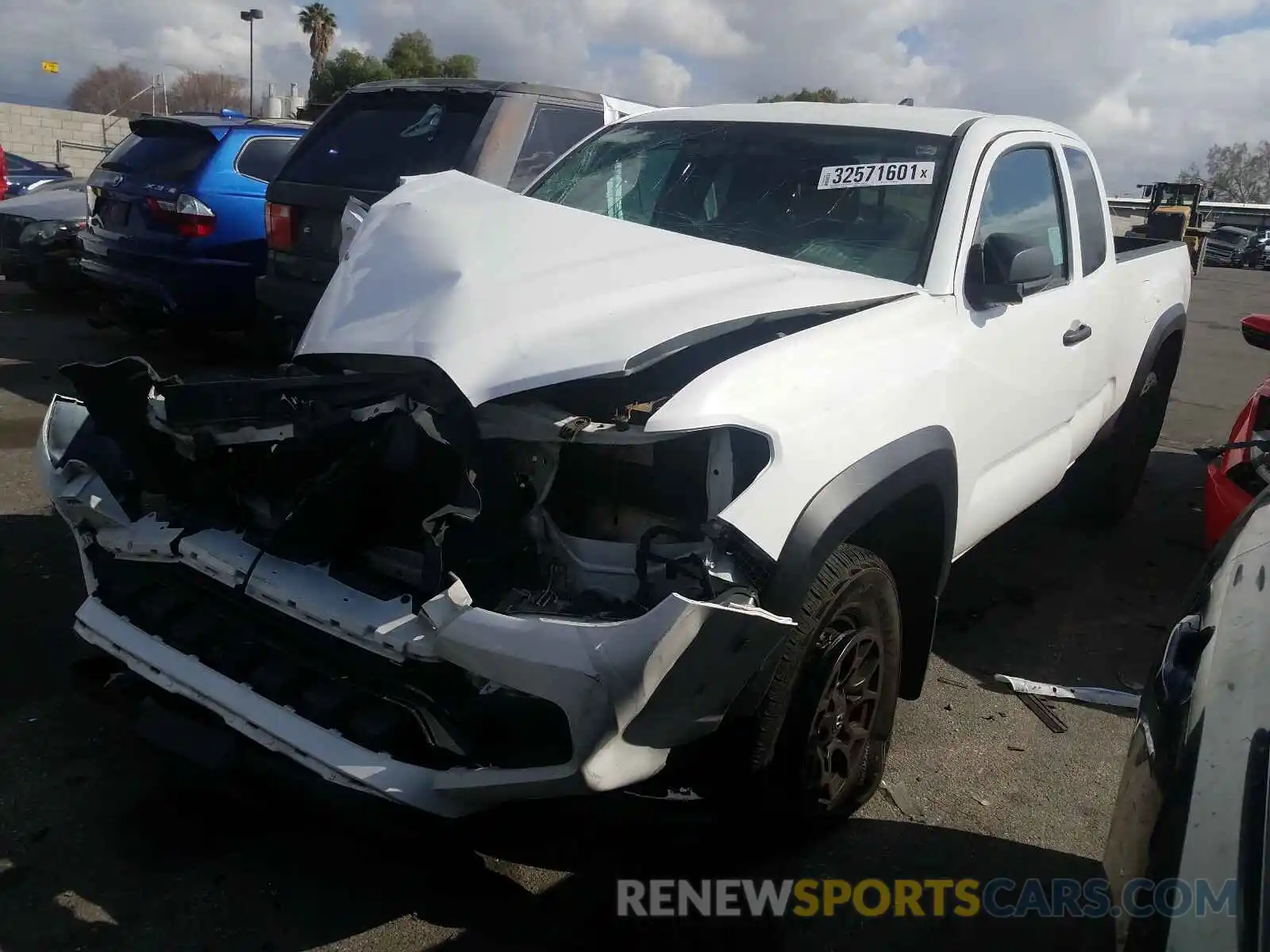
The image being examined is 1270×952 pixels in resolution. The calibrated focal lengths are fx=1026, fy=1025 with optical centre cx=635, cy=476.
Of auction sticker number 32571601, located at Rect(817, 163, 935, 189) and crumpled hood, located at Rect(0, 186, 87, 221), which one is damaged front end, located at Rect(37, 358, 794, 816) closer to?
auction sticker number 32571601, located at Rect(817, 163, 935, 189)

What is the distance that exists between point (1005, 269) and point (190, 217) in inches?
226

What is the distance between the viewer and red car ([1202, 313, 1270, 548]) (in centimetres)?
402

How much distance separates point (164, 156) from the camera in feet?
24.2

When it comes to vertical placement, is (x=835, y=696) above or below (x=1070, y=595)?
above

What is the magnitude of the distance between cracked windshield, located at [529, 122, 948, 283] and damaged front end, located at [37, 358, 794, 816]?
4.24ft

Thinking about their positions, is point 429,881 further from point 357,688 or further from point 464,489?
point 464,489

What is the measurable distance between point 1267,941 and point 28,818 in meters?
2.82

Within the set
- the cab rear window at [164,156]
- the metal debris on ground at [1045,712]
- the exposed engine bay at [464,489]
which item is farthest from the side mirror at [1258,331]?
the cab rear window at [164,156]

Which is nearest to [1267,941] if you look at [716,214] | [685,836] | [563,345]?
[685,836]

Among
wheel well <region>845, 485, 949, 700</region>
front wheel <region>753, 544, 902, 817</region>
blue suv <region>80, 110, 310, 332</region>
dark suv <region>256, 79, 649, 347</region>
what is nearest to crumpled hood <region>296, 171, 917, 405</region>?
wheel well <region>845, 485, 949, 700</region>

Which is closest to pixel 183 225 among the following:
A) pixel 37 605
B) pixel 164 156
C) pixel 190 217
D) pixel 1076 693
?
pixel 190 217

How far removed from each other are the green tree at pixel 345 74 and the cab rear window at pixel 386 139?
32.7 metres

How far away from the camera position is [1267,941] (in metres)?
1.30

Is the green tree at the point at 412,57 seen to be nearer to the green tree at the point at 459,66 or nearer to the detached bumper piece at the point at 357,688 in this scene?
the green tree at the point at 459,66
